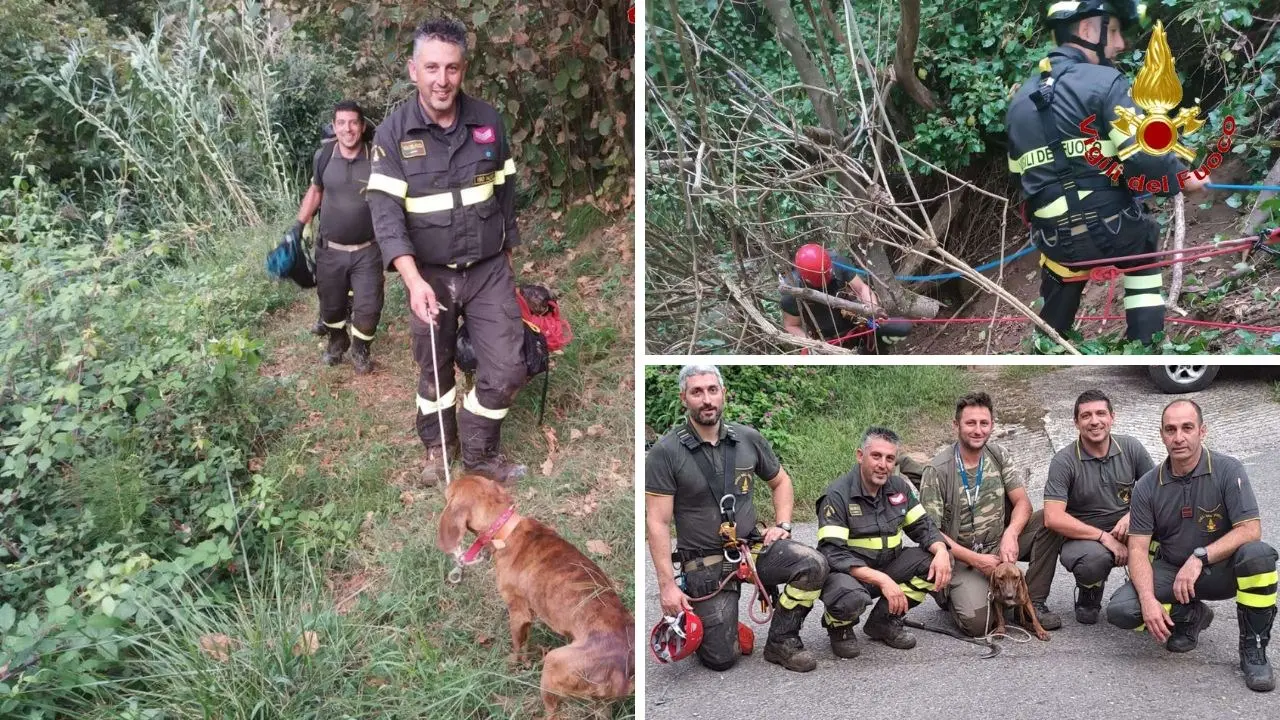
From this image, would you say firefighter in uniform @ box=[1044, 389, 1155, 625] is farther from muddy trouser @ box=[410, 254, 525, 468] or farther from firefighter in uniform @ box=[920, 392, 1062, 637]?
muddy trouser @ box=[410, 254, 525, 468]

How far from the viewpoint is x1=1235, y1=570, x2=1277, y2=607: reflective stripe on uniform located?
10.3ft

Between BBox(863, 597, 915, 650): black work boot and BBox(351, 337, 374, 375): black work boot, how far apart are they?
3741 millimetres

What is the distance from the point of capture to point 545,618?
3.31 meters

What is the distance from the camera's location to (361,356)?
6.05m

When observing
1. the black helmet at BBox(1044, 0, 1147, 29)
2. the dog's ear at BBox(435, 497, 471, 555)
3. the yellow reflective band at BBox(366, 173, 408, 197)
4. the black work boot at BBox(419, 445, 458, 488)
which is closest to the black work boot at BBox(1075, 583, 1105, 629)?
the black helmet at BBox(1044, 0, 1147, 29)

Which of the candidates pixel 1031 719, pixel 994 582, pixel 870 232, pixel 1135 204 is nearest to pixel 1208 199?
pixel 1135 204

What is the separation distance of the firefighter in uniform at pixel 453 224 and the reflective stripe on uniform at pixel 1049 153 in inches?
88.1

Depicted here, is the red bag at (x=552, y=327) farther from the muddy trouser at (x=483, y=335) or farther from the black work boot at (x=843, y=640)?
the black work boot at (x=843, y=640)

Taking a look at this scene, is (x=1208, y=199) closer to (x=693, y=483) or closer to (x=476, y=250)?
(x=693, y=483)

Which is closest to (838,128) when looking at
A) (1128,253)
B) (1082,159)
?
(1082,159)

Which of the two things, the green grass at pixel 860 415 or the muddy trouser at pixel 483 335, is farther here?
the muddy trouser at pixel 483 335

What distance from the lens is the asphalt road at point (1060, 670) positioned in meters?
2.90

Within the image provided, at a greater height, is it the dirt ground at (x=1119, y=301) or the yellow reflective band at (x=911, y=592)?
the dirt ground at (x=1119, y=301)

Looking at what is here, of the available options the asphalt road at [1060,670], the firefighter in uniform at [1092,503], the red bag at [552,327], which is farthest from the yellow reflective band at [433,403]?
the firefighter in uniform at [1092,503]
